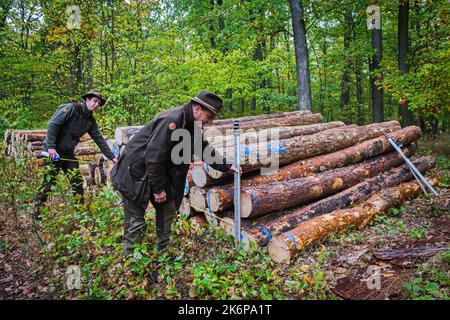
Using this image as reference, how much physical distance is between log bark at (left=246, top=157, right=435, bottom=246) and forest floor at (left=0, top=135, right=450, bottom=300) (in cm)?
29

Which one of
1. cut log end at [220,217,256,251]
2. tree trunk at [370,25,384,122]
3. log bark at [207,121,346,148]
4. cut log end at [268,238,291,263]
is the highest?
tree trunk at [370,25,384,122]

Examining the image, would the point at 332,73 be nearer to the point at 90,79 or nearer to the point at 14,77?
the point at 90,79

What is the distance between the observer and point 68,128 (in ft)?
18.1

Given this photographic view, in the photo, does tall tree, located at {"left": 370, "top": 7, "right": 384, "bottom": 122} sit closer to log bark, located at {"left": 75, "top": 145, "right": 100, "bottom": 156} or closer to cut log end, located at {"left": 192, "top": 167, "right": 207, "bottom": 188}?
cut log end, located at {"left": 192, "top": 167, "right": 207, "bottom": 188}

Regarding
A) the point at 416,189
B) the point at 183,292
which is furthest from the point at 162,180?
the point at 416,189

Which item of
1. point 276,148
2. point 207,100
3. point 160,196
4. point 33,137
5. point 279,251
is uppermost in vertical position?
point 207,100

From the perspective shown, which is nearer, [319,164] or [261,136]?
[319,164]

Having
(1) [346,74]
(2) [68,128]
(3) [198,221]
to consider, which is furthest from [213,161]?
(1) [346,74]

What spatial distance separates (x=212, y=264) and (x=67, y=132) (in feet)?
11.9

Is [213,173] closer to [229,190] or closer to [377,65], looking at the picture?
[229,190]

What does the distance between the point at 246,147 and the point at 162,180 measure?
1.89m

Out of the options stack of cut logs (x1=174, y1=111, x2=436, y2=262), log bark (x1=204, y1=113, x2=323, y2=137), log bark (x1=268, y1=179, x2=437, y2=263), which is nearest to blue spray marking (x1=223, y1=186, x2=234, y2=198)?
stack of cut logs (x1=174, y1=111, x2=436, y2=262)

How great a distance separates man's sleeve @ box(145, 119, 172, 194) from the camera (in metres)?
3.55
